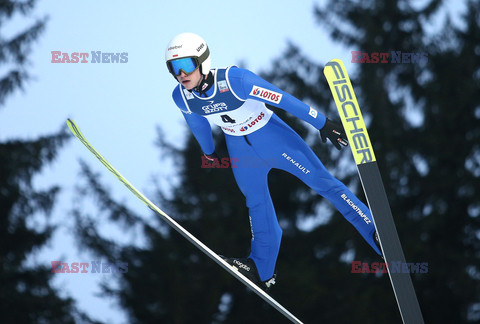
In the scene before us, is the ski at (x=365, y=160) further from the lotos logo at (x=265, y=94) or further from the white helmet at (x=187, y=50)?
the white helmet at (x=187, y=50)

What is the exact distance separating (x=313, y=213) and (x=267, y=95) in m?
8.20

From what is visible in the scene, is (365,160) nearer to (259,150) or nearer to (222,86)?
(259,150)

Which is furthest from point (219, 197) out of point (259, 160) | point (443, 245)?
point (259, 160)

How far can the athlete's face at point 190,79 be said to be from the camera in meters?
4.53

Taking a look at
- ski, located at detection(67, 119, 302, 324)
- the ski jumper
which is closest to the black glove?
the ski jumper

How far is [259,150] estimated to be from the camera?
191 inches

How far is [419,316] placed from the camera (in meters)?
4.80

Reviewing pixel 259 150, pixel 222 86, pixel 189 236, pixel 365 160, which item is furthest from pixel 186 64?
pixel 365 160

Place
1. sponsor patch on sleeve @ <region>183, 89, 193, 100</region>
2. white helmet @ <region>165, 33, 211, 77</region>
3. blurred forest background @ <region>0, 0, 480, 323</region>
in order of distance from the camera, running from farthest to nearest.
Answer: blurred forest background @ <region>0, 0, 480, 323</region> < sponsor patch on sleeve @ <region>183, 89, 193, 100</region> < white helmet @ <region>165, 33, 211, 77</region>

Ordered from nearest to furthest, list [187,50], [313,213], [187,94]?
[187,50], [187,94], [313,213]

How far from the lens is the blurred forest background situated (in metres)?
11.6

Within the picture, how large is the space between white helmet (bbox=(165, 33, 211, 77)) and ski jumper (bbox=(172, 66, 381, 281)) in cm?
16

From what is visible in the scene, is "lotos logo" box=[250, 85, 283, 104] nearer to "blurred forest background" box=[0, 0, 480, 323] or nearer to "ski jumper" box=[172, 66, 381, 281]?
"ski jumper" box=[172, 66, 381, 281]

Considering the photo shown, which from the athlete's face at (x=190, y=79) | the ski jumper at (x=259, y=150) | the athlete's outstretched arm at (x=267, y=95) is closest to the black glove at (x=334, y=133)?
the athlete's outstretched arm at (x=267, y=95)
